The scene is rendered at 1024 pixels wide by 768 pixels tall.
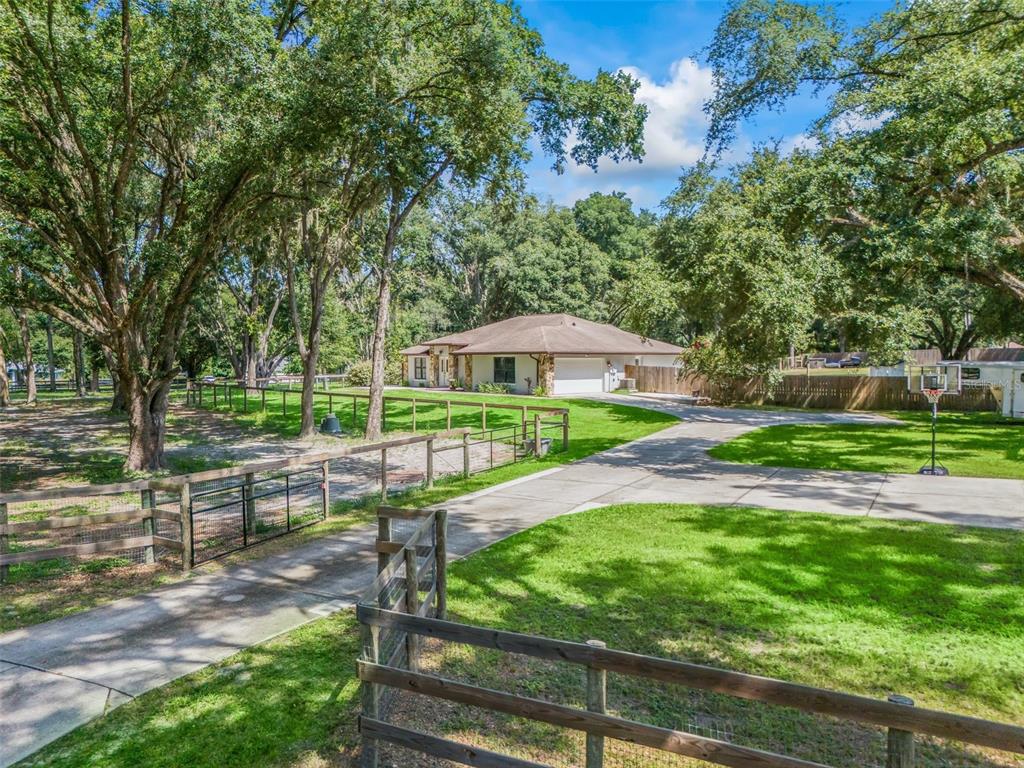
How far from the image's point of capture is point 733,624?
513cm

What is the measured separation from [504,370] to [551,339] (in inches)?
132

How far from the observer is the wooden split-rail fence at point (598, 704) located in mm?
2355

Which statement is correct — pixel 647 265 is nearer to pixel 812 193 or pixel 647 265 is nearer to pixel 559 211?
pixel 812 193

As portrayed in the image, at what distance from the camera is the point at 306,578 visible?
621cm

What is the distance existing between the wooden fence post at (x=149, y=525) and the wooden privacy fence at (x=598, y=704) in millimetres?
4233

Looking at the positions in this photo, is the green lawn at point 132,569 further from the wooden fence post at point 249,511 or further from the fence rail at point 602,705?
the fence rail at point 602,705

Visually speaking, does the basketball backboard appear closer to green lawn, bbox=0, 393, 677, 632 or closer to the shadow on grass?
green lawn, bbox=0, 393, 677, 632

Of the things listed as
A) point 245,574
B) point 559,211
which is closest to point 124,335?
point 245,574

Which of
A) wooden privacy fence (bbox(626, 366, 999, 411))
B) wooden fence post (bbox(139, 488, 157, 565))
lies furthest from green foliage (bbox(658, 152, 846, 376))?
wooden fence post (bbox(139, 488, 157, 565))

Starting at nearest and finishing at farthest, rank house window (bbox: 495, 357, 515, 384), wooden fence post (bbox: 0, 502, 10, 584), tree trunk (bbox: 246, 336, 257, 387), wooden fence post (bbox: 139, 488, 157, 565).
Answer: wooden fence post (bbox: 0, 502, 10, 584)
wooden fence post (bbox: 139, 488, 157, 565)
house window (bbox: 495, 357, 515, 384)
tree trunk (bbox: 246, 336, 257, 387)

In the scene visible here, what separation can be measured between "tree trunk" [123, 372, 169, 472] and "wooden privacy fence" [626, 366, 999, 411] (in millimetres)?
21513

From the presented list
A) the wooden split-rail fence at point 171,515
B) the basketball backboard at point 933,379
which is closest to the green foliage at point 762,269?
the basketball backboard at point 933,379

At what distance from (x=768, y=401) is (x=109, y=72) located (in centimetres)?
2501

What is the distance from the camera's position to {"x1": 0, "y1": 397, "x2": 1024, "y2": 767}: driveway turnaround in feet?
13.5
